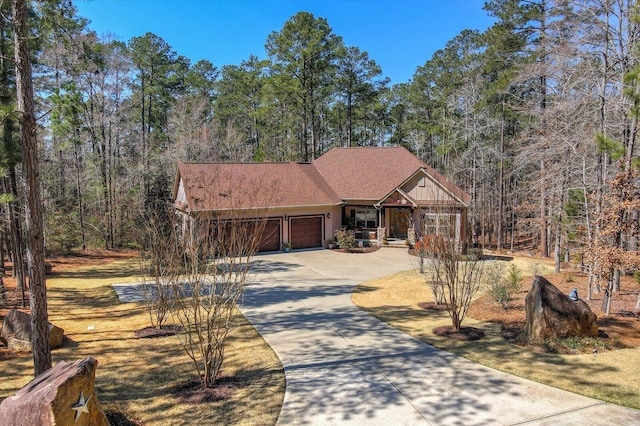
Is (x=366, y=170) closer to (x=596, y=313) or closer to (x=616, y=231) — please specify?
(x=596, y=313)

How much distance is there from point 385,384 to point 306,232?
18.0 meters

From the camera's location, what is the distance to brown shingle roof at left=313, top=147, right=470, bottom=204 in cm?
2662

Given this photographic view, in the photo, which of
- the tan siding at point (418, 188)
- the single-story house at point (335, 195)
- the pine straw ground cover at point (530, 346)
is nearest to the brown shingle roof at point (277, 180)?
the single-story house at point (335, 195)

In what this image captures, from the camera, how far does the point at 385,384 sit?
23.8 feet

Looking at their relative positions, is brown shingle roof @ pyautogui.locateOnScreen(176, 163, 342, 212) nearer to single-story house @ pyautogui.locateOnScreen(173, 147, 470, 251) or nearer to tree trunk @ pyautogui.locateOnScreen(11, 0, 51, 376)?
single-story house @ pyautogui.locateOnScreen(173, 147, 470, 251)

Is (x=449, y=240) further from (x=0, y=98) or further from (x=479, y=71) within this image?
(x=479, y=71)

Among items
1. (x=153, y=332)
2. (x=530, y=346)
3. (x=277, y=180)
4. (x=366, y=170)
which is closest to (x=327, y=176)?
(x=366, y=170)

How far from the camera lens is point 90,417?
5.18 m

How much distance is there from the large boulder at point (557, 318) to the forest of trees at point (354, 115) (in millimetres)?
2282

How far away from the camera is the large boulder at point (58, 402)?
187 inches

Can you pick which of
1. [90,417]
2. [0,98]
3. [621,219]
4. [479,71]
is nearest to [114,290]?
[0,98]

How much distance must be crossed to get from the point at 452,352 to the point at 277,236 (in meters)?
16.3

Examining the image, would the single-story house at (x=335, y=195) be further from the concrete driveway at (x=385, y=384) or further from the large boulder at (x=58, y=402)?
the large boulder at (x=58, y=402)

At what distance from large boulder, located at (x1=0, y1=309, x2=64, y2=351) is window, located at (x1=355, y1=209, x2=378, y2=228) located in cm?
1954
